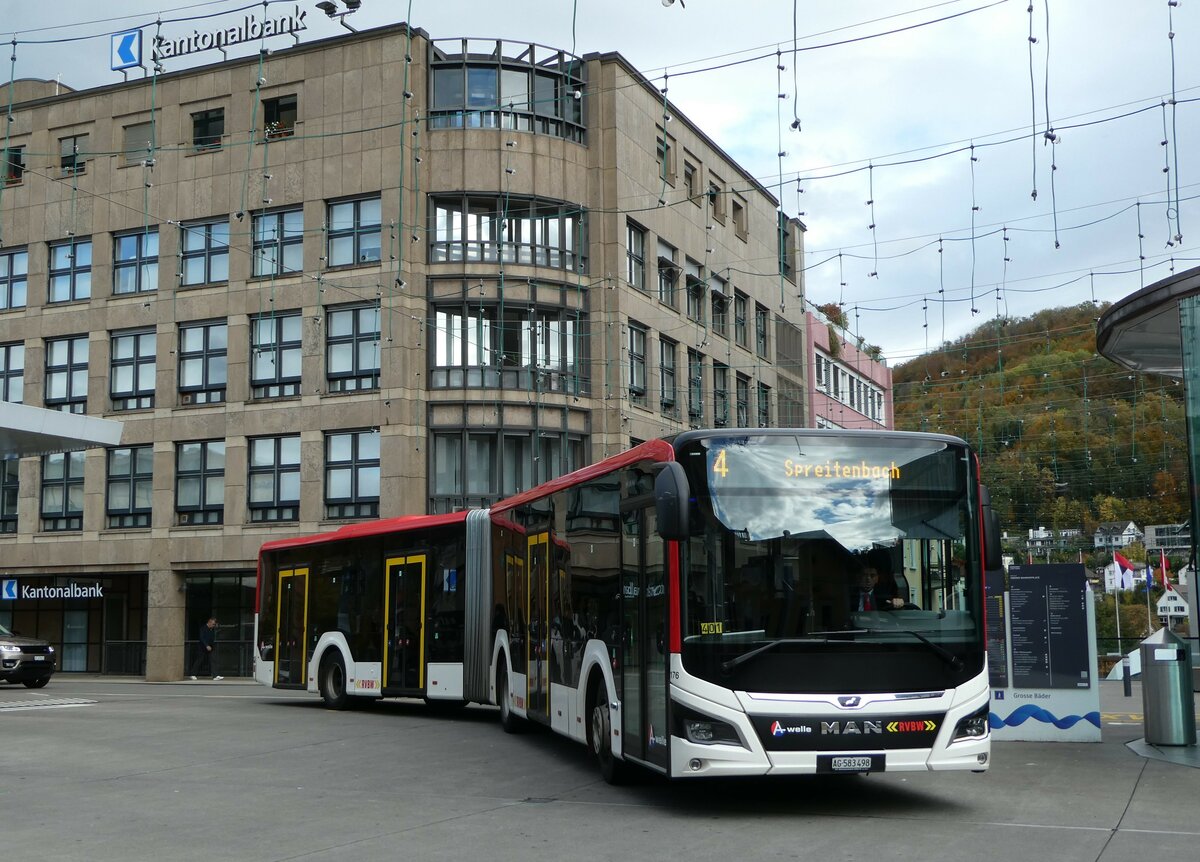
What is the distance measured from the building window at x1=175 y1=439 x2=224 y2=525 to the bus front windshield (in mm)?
30091

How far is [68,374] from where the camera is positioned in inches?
1615

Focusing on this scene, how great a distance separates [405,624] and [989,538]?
11425 millimetres

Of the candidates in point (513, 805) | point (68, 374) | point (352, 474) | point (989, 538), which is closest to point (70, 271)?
point (68, 374)

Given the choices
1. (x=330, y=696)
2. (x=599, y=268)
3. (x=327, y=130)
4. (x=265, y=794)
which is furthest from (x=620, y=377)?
(x=265, y=794)

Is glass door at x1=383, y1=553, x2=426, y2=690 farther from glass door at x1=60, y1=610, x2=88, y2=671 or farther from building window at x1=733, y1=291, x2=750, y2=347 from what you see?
building window at x1=733, y1=291, x2=750, y2=347

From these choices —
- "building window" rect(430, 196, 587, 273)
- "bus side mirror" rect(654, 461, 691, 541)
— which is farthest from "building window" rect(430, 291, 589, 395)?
"bus side mirror" rect(654, 461, 691, 541)

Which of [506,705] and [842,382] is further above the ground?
[842,382]

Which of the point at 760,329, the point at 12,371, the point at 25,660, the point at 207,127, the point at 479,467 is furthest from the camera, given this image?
the point at 760,329

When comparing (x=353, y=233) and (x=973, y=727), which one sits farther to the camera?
(x=353, y=233)

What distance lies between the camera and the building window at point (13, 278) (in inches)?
1658

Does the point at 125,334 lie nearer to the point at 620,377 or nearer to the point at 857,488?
the point at 620,377

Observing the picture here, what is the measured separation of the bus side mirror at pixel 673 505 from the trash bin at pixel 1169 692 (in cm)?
700

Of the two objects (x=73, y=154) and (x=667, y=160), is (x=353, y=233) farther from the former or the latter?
(x=667, y=160)

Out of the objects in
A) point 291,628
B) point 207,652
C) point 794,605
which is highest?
point 794,605
